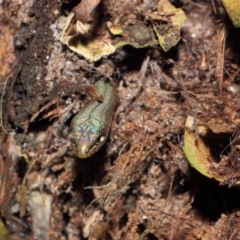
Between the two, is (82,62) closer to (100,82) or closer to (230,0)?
(100,82)

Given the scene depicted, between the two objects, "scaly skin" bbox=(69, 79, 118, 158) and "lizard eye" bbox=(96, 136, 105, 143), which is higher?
"scaly skin" bbox=(69, 79, 118, 158)

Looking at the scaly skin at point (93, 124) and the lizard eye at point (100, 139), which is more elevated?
the scaly skin at point (93, 124)

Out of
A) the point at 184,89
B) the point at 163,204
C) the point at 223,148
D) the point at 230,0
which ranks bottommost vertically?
the point at 163,204

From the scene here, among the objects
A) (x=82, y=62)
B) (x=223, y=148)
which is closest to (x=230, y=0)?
(x=223, y=148)
